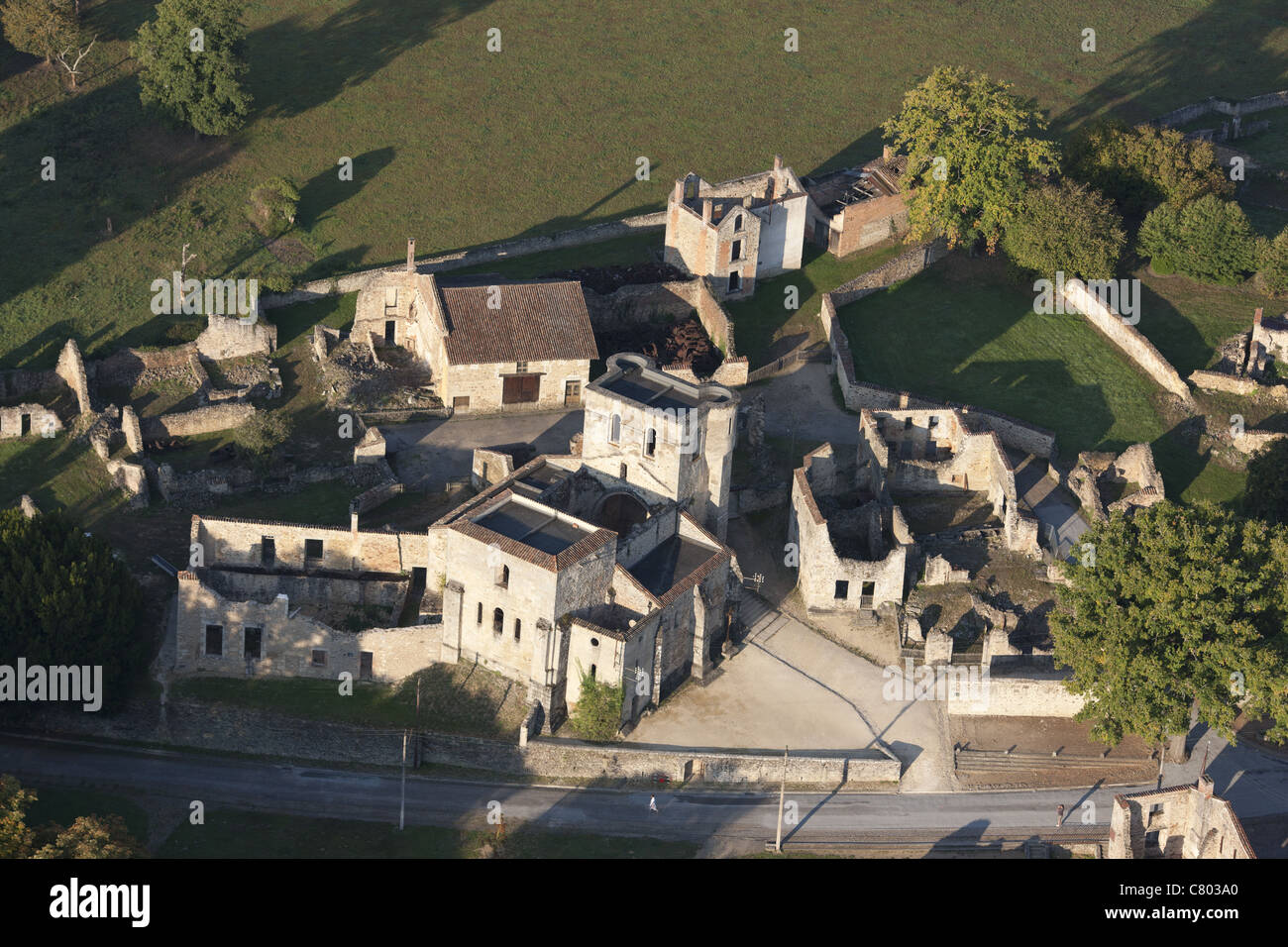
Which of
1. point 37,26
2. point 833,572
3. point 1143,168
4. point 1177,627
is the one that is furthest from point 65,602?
point 1143,168

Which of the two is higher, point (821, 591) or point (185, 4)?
point (185, 4)

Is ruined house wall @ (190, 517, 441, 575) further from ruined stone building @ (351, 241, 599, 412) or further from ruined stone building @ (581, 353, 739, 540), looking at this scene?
ruined stone building @ (351, 241, 599, 412)

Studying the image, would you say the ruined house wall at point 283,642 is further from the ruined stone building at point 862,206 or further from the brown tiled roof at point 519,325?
the ruined stone building at point 862,206

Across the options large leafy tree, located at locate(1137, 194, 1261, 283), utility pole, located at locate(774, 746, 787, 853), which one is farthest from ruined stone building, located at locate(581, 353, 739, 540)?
large leafy tree, located at locate(1137, 194, 1261, 283)

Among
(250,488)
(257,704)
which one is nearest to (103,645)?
(257,704)

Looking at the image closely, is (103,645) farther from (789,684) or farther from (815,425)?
(815,425)

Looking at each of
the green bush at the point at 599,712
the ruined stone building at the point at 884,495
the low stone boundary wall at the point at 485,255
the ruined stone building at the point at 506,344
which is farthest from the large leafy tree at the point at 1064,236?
the green bush at the point at 599,712

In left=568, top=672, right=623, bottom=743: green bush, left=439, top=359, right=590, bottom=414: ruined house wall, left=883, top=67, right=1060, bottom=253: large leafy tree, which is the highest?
left=883, top=67, right=1060, bottom=253: large leafy tree
